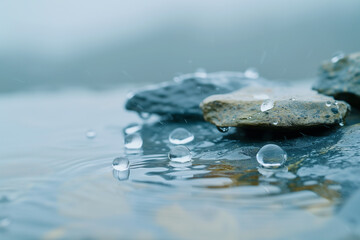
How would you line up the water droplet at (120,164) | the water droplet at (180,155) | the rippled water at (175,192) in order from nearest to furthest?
Answer: the rippled water at (175,192), the water droplet at (120,164), the water droplet at (180,155)

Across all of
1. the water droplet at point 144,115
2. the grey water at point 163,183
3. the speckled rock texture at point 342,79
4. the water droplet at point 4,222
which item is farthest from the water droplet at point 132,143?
the speckled rock texture at point 342,79

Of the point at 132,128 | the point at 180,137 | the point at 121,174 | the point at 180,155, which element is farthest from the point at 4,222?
the point at 132,128

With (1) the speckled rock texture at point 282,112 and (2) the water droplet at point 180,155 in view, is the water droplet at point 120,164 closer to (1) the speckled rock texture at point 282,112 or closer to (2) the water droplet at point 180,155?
(2) the water droplet at point 180,155

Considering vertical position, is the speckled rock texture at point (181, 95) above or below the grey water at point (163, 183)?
above

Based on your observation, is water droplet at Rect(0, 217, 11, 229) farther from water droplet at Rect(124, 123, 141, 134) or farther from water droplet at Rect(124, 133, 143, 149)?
water droplet at Rect(124, 123, 141, 134)

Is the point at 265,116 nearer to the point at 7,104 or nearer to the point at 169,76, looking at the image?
the point at 7,104

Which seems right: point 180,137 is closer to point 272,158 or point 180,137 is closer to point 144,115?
point 272,158

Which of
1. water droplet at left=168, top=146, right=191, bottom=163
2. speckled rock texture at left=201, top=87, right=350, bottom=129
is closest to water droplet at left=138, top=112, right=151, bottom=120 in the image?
speckled rock texture at left=201, top=87, right=350, bottom=129
